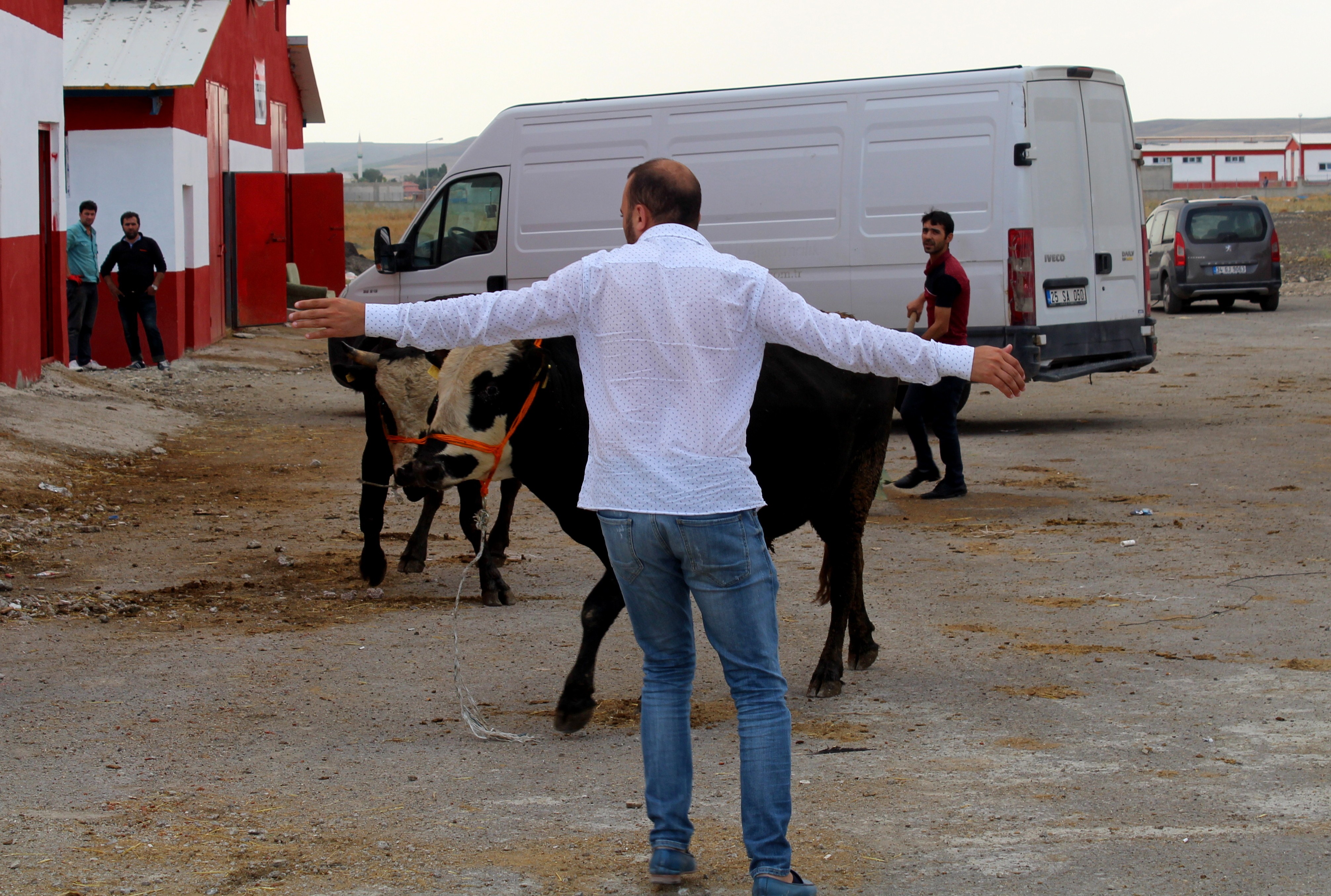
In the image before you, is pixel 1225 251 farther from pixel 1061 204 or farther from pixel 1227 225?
pixel 1061 204

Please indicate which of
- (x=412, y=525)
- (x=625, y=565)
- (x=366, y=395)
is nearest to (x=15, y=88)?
(x=412, y=525)

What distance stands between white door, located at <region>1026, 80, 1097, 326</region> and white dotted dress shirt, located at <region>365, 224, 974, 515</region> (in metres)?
9.19

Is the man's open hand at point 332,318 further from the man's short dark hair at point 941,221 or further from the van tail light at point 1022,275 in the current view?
the van tail light at point 1022,275

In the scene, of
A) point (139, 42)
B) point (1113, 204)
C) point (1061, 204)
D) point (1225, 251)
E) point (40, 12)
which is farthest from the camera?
point (1225, 251)

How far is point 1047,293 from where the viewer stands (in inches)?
500

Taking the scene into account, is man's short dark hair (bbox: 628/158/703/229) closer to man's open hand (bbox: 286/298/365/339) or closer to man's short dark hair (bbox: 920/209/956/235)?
man's open hand (bbox: 286/298/365/339)

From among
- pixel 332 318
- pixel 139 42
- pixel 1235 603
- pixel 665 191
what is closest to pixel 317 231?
pixel 139 42

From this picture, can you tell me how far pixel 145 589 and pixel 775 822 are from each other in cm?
505

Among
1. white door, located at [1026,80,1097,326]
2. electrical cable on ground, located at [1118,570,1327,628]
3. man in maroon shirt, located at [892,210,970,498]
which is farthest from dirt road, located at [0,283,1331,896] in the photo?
white door, located at [1026,80,1097,326]

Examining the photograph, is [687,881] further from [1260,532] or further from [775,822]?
[1260,532]

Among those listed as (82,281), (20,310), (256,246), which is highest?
(256,246)

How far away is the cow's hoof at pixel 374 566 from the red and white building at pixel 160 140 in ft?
39.4

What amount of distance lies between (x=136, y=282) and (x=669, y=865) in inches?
610

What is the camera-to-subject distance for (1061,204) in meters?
12.7
